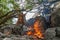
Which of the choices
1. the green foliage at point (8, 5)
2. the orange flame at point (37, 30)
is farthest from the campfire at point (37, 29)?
the green foliage at point (8, 5)

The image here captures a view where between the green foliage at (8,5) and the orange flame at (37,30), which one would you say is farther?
the green foliage at (8,5)

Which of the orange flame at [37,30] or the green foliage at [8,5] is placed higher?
the green foliage at [8,5]

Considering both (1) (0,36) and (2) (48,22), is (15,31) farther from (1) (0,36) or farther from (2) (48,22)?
(2) (48,22)

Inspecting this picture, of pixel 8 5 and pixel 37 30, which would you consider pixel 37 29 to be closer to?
pixel 37 30

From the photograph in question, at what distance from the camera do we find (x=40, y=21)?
6.89m

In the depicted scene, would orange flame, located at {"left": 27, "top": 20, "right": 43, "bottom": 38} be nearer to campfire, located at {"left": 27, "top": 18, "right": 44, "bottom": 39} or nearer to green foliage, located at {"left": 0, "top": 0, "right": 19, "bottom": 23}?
campfire, located at {"left": 27, "top": 18, "right": 44, "bottom": 39}

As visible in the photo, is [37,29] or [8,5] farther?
[8,5]

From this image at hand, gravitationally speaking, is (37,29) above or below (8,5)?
below

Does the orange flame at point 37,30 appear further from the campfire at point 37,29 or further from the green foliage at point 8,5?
the green foliage at point 8,5

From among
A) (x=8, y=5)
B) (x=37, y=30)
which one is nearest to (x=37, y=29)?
(x=37, y=30)

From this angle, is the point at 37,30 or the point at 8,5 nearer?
the point at 37,30

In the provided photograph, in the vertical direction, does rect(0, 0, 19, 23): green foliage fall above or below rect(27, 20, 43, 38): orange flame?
above

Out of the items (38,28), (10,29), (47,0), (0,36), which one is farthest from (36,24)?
(47,0)

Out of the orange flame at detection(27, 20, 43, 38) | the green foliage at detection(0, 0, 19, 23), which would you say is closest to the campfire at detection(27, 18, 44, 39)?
the orange flame at detection(27, 20, 43, 38)
